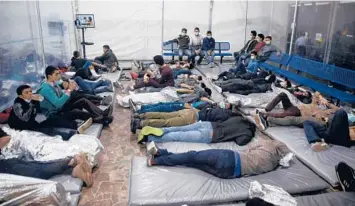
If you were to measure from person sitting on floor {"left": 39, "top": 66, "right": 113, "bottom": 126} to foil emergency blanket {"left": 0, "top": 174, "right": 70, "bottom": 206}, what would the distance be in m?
1.79

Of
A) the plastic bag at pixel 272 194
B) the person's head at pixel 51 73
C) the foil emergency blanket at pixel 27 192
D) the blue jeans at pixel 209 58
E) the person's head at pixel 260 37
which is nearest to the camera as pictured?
the foil emergency blanket at pixel 27 192

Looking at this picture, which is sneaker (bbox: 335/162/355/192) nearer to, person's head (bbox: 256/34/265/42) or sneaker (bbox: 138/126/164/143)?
sneaker (bbox: 138/126/164/143)

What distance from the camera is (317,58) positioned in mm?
8461

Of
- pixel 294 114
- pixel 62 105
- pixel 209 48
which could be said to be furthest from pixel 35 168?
pixel 209 48

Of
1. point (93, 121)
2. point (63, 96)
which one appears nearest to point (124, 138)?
point (93, 121)

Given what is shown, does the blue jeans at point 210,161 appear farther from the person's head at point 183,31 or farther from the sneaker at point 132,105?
the person's head at point 183,31

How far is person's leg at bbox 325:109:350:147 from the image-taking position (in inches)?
139

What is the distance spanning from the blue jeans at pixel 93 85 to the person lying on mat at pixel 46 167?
116 inches

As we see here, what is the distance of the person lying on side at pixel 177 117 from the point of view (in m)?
4.05

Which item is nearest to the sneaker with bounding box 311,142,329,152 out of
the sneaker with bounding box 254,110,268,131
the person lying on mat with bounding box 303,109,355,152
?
the person lying on mat with bounding box 303,109,355,152

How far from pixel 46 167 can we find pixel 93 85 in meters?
3.27

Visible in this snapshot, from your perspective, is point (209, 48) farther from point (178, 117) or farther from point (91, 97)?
point (178, 117)

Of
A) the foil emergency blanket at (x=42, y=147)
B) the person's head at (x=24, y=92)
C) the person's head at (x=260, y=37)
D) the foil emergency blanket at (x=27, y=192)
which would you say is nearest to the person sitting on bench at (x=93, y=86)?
the person's head at (x=24, y=92)

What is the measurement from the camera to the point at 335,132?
363 centimetres
